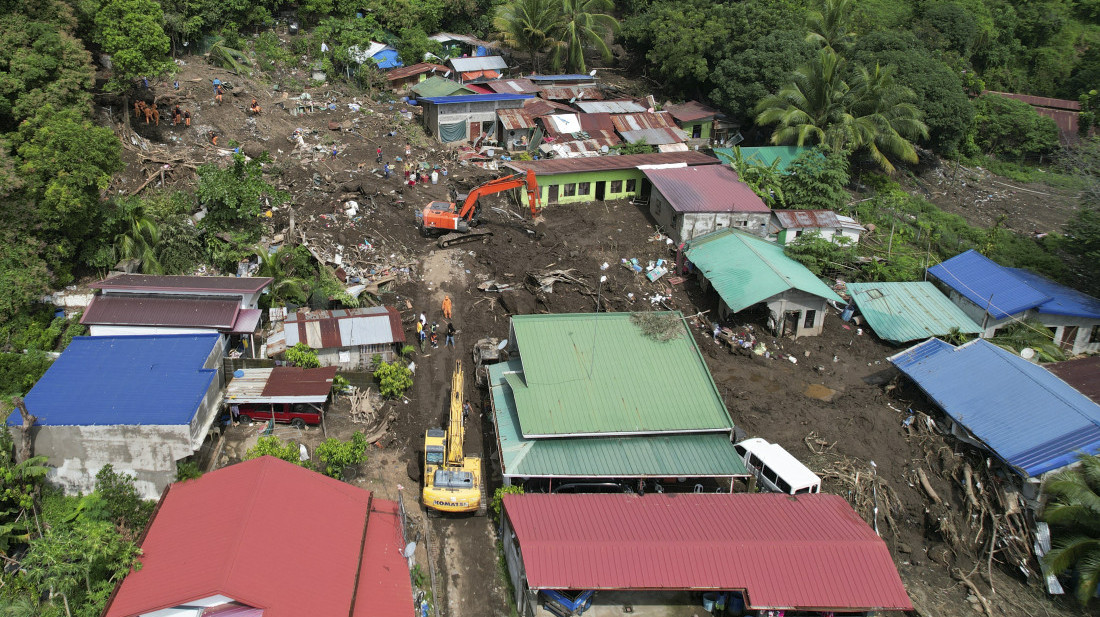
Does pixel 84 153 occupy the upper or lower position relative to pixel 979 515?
upper

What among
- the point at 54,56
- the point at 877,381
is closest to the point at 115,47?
the point at 54,56

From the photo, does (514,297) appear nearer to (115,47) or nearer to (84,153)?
(84,153)

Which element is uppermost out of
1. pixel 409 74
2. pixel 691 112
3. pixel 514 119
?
pixel 409 74

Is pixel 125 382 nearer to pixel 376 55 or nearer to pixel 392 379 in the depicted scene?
pixel 392 379

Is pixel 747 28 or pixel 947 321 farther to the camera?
pixel 747 28

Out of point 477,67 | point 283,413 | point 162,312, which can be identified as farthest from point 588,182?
point 162,312

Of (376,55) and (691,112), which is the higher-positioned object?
(376,55)

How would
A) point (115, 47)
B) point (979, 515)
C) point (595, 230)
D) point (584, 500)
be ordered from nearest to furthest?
1. point (584, 500)
2. point (979, 515)
3. point (115, 47)
4. point (595, 230)
